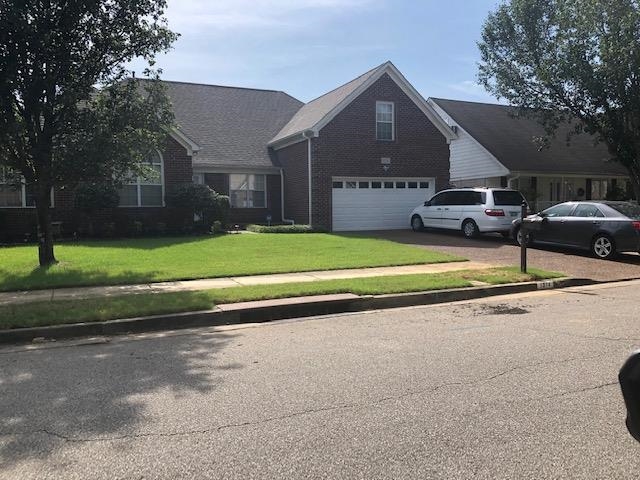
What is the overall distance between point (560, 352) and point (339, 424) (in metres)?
3.09

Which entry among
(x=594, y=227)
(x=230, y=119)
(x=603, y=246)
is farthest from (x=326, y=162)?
(x=603, y=246)

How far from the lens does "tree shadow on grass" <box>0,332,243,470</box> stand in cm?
405

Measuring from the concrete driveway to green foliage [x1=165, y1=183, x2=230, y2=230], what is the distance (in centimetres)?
539

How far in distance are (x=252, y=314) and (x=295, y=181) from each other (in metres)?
15.4

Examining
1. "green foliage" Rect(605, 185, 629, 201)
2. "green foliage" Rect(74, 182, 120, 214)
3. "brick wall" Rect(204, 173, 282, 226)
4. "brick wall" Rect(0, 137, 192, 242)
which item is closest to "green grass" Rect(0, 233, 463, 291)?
"green foliage" Rect(74, 182, 120, 214)

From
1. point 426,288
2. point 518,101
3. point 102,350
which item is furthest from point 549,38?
point 102,350

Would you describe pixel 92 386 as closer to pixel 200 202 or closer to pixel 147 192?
pixel 200 202

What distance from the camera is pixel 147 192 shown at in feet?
67.1

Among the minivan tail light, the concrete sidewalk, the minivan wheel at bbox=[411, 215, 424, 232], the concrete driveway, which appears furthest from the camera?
the minivan wheel at bbox=[411, 215, 424, 232]

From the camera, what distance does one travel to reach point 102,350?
654 centimetres

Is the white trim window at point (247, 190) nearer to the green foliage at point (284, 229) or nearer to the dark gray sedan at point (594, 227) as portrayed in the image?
the green foliage at point (284, 229)

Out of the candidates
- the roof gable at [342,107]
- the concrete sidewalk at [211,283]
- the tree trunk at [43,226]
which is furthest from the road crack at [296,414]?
the roof gable at [342,107]

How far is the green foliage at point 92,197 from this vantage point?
1798cm

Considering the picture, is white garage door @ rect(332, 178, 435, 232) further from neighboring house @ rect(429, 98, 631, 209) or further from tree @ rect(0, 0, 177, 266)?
tree @ rect(0, 0, 177, 266)
